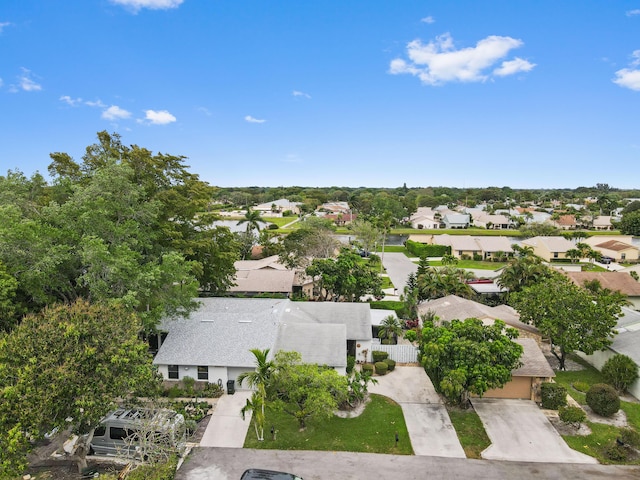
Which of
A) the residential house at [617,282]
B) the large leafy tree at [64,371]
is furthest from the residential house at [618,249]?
the large leafy tree at [64,371]

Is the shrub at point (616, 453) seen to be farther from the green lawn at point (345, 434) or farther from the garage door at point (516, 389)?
the green lawn at point (345, 434)

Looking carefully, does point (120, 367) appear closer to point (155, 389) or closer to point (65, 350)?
point (65, 350)

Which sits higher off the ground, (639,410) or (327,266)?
(327,266)

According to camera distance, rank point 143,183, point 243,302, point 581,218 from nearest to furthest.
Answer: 1. point 143,183
2. point 243,302
3. point 581,218

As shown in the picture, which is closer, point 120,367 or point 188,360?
point 120,367

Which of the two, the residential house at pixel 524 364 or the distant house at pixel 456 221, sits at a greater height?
the distant house at pixel 456 221

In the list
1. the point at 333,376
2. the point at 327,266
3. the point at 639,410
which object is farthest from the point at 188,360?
the point at 639,410
